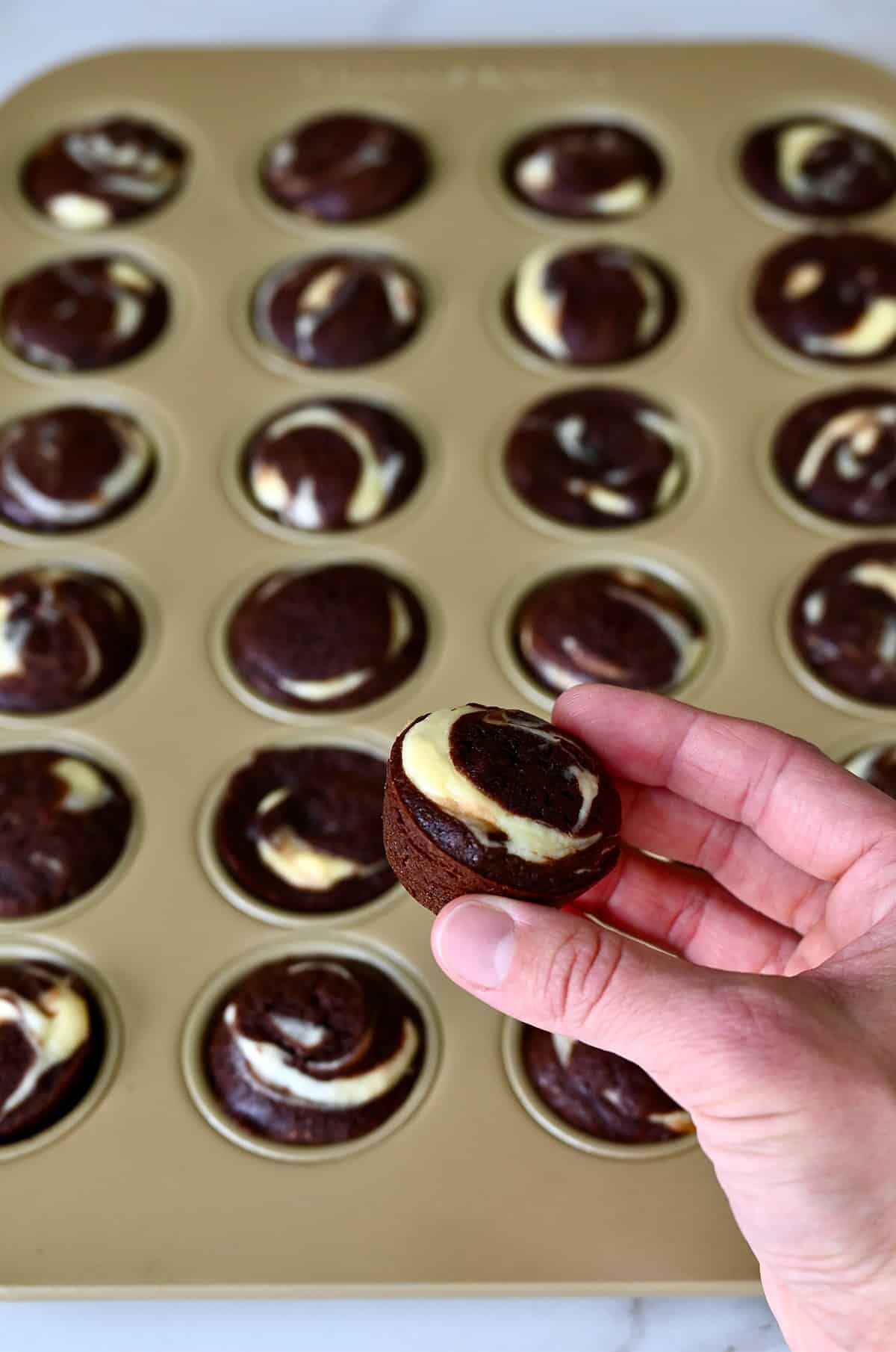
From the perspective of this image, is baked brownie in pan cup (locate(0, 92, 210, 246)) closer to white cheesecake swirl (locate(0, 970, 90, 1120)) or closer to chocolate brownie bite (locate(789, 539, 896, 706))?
chocolate brownie bite (locate(789, 539, 896, 706))

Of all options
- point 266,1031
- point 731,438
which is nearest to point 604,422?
point 731,438

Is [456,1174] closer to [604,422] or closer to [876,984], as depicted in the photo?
[876,984]

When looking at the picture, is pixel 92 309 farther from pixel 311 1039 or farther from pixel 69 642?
pixel 311 1039

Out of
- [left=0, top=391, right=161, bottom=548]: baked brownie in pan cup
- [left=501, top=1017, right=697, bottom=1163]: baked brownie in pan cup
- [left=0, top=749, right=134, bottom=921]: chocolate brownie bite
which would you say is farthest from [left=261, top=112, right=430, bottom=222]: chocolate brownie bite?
[left=501, top=1017, right=697, bottom=1163]: baked brownie in pan cup

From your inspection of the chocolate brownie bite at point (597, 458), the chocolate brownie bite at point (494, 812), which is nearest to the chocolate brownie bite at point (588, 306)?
the chocolate brownie bite at point (597, 458)

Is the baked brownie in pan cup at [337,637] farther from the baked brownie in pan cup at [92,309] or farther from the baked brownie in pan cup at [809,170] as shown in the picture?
the baked brownie in pan cup at [809,170]

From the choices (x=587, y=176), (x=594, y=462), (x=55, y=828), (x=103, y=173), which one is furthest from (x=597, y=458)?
(x=103, y=173)
